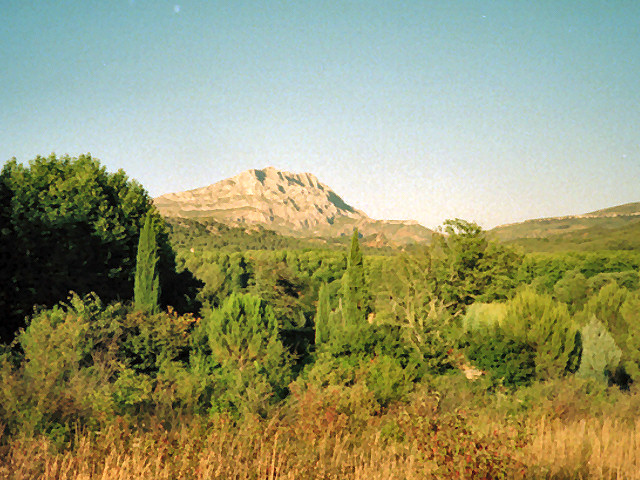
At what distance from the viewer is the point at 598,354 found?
12.7 m

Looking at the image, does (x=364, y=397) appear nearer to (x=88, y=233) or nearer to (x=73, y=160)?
(x=88, y=233)

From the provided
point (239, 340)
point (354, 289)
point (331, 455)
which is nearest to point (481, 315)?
point (354, 289)

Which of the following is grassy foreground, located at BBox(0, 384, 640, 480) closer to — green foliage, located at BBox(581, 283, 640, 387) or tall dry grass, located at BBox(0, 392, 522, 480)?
tall dry grass, located at BBox(0, 392, 522, 480)

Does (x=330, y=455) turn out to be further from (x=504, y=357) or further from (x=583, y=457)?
(x=504, y=357)

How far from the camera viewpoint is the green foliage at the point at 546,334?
1259cm

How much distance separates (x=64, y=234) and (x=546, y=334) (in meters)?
21.3


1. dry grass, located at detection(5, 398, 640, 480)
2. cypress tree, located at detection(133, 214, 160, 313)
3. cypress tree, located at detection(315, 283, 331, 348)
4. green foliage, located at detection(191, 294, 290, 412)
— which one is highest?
cypress tree, located at detection(133, 214, 160, 313)

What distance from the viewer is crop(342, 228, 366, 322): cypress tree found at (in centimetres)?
2238

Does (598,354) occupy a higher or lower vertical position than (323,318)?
higher

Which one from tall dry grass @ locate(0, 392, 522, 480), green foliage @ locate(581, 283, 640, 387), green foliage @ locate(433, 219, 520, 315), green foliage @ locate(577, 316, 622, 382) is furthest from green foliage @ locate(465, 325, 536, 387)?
green foliage @ locate(433, 219, 520, 315)

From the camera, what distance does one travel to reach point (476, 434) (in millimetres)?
3807

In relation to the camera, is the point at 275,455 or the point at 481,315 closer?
the point at 275,455

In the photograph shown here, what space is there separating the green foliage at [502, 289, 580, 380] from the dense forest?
0.06 metres

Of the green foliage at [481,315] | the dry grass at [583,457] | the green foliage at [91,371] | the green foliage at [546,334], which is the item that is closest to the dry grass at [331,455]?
the dry grass at [583,457]
